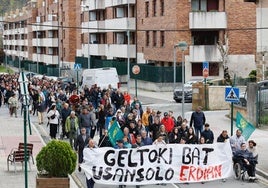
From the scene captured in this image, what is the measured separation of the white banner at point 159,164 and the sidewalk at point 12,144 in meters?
1.42

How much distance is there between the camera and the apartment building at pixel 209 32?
58.5 m

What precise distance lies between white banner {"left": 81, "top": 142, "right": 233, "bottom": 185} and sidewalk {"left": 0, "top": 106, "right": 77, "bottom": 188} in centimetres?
142

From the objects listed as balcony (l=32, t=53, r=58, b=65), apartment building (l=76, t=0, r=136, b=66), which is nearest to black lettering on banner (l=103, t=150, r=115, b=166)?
apartment building (l=76, t=0, r=136, b=66)

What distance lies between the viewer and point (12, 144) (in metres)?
28.8

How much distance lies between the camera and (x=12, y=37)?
163 metres

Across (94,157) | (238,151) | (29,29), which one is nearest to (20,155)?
(94,157)

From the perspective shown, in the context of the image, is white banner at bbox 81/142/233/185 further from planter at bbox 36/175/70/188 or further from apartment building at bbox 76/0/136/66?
apartment building at bbox 76/0/136/66

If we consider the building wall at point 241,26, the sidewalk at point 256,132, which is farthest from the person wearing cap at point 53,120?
the building wall at point 241,26

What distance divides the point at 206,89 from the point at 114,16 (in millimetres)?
39274

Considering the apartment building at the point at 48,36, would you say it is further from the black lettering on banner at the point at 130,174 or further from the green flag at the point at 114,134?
the black lettering on banner at the point at 130,174

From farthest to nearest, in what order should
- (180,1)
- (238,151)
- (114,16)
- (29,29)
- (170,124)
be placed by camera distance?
1. (29,29)
2. (114,16)
3. (180,1)
4. (170,124)
5. (238,151)

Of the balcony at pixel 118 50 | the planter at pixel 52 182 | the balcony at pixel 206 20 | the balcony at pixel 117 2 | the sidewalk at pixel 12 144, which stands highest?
the balcony at pixel 117 2

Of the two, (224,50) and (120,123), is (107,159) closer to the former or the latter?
(120,123)

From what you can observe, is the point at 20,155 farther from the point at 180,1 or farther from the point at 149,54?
the point at 149,54
